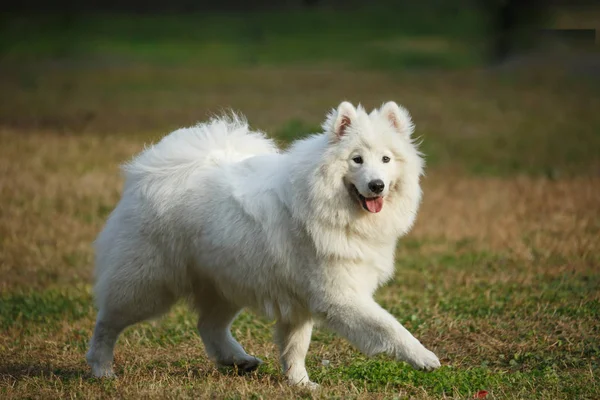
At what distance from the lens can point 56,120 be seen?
22.0 meters

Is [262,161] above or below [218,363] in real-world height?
above

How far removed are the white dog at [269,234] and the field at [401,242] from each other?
457mm

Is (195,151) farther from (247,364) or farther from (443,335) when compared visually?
(443,335)

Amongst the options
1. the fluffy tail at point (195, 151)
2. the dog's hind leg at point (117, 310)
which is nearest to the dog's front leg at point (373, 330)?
the dog's hind leg at point (117, 310)

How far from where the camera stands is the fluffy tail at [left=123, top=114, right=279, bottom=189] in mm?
7293

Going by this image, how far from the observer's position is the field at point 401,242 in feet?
23.0

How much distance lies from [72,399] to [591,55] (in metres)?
22.7

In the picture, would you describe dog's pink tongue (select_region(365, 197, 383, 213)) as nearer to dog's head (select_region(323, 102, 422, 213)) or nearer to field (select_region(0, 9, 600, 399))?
dog's head (select_region(323, 102, 422, 213))

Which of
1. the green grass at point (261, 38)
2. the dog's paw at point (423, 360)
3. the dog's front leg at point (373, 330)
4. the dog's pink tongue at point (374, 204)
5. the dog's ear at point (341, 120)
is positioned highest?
the dog's ear at point (341, 120)

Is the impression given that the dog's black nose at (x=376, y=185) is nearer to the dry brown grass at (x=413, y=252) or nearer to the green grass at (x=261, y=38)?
the dry brown grass at (x=413, y=252)

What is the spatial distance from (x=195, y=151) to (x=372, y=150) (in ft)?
5.31

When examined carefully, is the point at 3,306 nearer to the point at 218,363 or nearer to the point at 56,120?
the point at 218,363

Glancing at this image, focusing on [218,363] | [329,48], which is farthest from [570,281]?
[329,48]

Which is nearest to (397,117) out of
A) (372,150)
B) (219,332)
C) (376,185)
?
(372,150)
